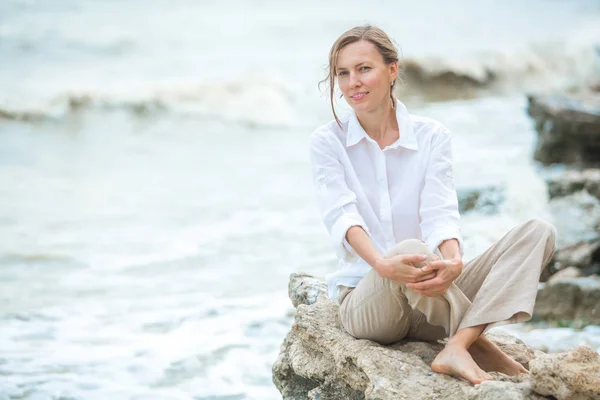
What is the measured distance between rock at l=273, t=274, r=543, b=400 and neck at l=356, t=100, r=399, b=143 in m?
0.77

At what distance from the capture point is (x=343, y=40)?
326 centimetres

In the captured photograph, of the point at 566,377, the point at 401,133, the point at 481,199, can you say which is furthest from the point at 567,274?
the point at 566,377

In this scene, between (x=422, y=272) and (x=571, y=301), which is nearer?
(x=422, y=272)

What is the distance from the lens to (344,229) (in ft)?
10.2

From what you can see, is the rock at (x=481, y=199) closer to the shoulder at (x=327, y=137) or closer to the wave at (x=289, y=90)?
the shoulder at (x=327, y=137)

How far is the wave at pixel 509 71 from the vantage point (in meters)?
17.0

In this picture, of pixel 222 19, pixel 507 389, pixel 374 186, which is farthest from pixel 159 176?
pixel 222 19

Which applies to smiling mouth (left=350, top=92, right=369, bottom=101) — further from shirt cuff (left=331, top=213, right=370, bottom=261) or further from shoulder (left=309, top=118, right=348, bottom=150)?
shirt cuff (left=331, top=213, right=370, bottom=261)

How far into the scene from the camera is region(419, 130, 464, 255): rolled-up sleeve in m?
3.21

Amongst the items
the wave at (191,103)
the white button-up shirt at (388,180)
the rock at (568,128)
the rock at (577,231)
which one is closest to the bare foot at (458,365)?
the white button-up shirt at (388,180)

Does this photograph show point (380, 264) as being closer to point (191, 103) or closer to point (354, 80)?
point (354, 80)

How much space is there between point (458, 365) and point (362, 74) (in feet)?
4.05

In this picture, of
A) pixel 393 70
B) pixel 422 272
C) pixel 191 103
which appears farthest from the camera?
pixel 191 103

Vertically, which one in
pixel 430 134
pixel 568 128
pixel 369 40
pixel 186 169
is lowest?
pixel 186 169
